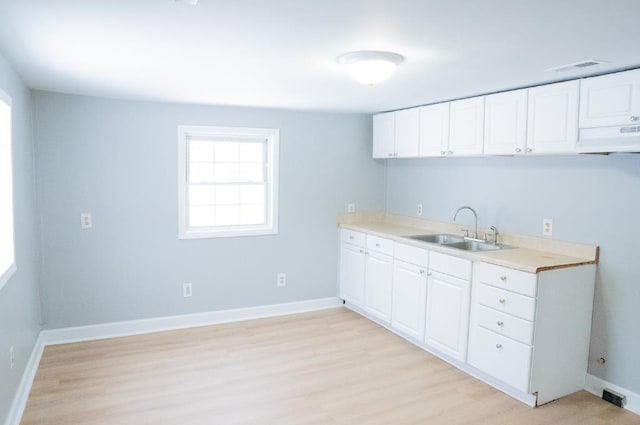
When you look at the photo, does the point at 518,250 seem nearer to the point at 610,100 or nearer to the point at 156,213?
the point at 610,100

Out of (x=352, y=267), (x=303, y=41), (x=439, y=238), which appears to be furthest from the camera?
(x=352, y=267)

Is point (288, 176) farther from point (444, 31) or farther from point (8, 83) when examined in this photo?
point (444, 31)

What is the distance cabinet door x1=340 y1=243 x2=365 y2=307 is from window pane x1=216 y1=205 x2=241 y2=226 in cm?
124

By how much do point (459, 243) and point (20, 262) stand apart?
3452mm

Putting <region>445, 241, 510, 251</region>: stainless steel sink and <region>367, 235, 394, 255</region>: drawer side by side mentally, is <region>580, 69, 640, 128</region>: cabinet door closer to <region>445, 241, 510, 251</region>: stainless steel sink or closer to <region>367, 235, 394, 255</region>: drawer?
<region>445, 241, 510, 251</region>: stainless steel sink

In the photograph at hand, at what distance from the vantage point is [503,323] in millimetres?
3121

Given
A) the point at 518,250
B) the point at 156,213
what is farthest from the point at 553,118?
the point at 156,213

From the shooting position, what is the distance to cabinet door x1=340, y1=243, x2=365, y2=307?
4.76 meters

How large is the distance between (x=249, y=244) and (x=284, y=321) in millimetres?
881

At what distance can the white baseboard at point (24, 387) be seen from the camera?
2656 mm

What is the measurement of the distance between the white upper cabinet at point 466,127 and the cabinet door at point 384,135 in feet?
2.90

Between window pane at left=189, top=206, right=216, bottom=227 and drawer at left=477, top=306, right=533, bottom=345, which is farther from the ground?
window pane at left=189, top=206, right=216, bottom=227

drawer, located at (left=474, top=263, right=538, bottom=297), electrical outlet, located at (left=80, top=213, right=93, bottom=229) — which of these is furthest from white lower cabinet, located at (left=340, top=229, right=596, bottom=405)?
electrical outlet, located at (left=80, top=213, right=93, bottom=229)

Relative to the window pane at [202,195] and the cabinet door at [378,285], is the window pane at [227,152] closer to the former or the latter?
the window pane at [202,195]
